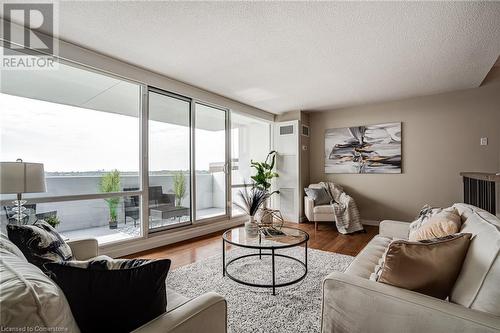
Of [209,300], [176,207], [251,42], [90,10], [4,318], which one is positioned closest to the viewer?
[4,318]

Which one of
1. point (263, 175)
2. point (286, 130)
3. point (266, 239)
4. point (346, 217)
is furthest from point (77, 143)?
point (346, 217)

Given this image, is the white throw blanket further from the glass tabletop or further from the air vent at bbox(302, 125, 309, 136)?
the glass tabletop

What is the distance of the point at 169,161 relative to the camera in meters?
3.62

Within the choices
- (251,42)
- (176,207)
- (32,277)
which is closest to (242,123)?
(176,207)

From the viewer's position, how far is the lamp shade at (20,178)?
5.84 feet

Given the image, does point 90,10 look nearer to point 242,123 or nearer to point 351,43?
point 351,43

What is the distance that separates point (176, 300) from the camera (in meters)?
1.20

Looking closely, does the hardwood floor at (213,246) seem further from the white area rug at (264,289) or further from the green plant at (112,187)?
the green plant at (112,187)

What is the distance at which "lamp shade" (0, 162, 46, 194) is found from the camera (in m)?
1.78

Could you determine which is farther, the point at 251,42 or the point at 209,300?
the point at 251,42

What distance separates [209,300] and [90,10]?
2388 mm

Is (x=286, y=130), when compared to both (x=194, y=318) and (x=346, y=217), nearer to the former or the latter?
(x=346, y=217)

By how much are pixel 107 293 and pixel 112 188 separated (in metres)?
2.54

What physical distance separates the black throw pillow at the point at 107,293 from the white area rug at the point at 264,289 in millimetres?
1015
